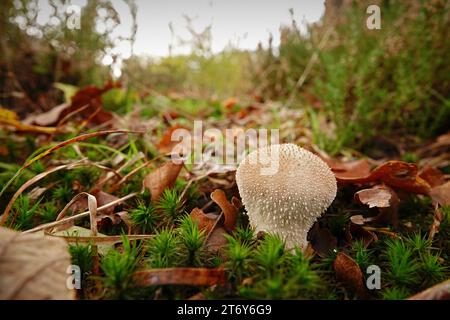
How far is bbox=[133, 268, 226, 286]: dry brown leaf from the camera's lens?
3.87ft

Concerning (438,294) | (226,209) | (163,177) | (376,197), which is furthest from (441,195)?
(163,177)

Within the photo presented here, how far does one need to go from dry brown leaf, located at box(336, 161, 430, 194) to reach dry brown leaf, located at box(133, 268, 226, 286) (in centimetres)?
94

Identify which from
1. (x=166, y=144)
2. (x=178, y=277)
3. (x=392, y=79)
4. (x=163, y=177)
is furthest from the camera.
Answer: (x=392, y=79)

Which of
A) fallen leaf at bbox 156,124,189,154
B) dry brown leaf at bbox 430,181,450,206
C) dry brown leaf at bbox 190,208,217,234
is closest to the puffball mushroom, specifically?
dry brown leaf at bbox 190,208,217,234

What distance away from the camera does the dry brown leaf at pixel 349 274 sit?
1300 mm

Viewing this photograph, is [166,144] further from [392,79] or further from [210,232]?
[392,79]

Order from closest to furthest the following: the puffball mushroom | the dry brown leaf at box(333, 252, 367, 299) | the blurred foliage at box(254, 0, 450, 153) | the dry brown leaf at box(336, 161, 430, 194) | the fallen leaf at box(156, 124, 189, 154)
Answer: the dry brown leaf at box(333, 252, 367, 299) < the puffball mushroom < the dry brown leaf at box(336, 161, 430, 194) < the fallen leaf at box(156, 124, 189, 154) < the blurred foliage at box(254, 0, 450, 153)

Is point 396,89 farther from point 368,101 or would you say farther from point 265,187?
point 265,187

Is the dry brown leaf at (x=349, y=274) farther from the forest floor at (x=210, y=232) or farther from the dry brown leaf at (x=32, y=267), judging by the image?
the dry brown leaf at (x=32, y=267)

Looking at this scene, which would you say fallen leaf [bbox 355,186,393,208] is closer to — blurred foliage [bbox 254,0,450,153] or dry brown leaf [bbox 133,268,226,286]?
dry brown leaf [bbox 133,268,226,286]

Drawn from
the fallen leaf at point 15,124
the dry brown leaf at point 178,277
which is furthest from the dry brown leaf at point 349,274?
the fallen leaf at point 15,124

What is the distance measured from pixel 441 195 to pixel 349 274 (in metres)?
0.91

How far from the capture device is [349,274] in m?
1.32
